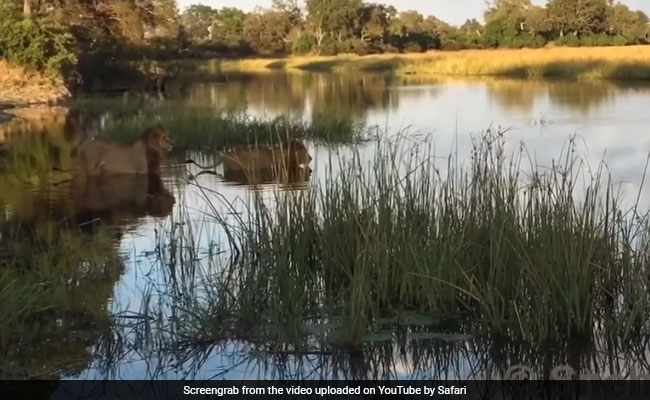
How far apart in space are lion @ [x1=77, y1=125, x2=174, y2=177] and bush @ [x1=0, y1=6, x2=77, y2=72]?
732 inches

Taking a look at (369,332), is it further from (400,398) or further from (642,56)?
(642,56)

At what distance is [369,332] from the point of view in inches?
183

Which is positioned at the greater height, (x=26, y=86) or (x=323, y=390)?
→ (x=26, y=86)

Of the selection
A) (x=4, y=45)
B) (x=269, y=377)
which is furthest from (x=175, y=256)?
(x=4, y=45)

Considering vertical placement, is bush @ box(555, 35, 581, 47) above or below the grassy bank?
above

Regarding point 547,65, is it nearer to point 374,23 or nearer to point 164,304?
point 164,304

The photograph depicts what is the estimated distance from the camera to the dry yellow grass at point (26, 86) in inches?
1118

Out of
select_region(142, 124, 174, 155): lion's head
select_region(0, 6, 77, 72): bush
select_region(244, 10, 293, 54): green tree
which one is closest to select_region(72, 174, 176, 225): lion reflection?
select_region(142, 124, 174, 155): lion's head

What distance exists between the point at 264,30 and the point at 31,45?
202 feet

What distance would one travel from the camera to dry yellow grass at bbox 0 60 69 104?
93.1ft

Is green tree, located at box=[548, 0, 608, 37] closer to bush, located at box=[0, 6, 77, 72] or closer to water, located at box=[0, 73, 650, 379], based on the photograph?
bush, located at box=[0, 6, 77, 72]

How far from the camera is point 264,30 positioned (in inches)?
3506

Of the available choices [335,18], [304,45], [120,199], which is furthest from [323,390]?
[335,18]

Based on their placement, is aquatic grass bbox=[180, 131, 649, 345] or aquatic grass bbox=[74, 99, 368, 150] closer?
aquatic grass bbox=[180, 131, 649, 345]
